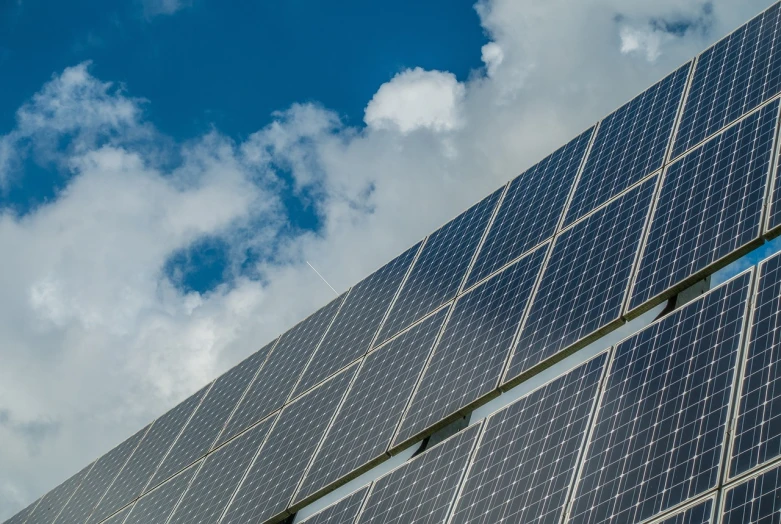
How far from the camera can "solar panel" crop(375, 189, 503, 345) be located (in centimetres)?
2638

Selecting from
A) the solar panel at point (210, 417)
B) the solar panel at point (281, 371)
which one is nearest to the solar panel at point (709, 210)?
the solar panel at point (281, 371)

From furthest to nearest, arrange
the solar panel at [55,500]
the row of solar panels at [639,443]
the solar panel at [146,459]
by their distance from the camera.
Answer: the solar panel at [55,500] < the solar panel at [146,459] < the row of solar panels at [639,443]

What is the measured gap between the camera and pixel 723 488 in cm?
1310

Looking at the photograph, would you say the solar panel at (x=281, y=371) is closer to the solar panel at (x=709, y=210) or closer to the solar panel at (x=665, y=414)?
the solar panel at (x=709, y=210)

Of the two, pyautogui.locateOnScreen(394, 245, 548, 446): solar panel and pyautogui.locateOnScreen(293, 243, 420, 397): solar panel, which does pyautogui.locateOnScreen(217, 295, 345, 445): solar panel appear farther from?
pyautogui.locateOnScreen(394, 245, 548, 446): solar panel

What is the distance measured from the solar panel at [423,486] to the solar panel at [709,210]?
4.18 metres

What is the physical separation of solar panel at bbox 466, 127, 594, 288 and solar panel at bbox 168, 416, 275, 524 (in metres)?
6.99

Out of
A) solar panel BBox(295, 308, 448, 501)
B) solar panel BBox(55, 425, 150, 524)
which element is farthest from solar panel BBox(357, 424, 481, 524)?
solar panel BBox(55, 425, 150, 524)

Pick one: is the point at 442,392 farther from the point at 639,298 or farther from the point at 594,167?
the point at 594,167

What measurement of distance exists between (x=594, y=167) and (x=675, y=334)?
31.8 ft

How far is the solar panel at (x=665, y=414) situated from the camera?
46.0 feet

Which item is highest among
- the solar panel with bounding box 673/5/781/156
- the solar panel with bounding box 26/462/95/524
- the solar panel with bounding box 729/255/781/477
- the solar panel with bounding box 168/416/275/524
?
the solar panel with bounding box 26/462/95/524

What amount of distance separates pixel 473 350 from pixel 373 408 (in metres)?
2.87

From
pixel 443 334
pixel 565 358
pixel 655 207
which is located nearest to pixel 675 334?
pixel 565 358
